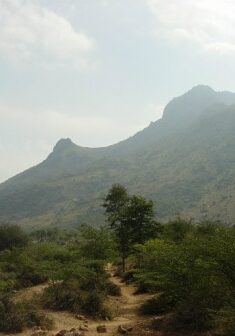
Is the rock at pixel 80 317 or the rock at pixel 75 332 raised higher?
the rock at pixel 75 332

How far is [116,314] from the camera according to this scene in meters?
22.6

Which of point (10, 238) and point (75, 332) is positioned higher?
point (10, 238)

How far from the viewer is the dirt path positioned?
1903 centimetres

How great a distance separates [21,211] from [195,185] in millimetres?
71501

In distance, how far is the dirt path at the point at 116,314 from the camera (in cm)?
1903

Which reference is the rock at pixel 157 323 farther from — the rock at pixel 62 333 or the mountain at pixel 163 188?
the mountain at pixel 163 188

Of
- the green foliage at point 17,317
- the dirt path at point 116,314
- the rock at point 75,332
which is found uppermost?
the green foliage at point 17,317

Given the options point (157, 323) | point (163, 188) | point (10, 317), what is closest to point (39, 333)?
point (10, 317)

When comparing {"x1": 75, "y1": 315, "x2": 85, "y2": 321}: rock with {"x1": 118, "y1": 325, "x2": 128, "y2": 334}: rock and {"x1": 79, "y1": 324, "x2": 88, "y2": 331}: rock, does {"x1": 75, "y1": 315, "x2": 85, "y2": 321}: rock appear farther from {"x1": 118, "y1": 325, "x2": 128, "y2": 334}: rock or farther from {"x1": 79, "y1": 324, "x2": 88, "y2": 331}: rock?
{"x1": 118, "y1": 325, "x2": 128, "y2": 334}: rock

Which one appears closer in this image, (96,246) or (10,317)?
(10,317)

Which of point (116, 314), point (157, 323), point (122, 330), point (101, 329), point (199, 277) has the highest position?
point (199, 277)

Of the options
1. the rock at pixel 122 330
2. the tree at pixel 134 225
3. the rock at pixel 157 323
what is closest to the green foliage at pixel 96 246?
the tree at pixel 134 225

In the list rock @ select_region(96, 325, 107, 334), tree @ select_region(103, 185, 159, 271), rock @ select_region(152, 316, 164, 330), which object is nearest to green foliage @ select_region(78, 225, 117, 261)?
tree @ select_region(103, 185, 159, 271)

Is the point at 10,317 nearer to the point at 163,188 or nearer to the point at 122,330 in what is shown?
the point at 122,330
